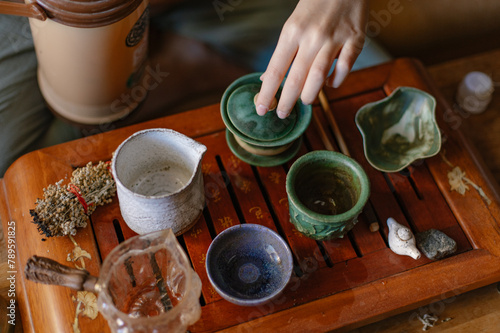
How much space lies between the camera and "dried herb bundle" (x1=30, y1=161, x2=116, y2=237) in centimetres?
97

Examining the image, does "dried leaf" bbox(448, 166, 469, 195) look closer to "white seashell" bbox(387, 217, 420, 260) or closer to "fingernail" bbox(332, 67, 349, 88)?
"white seashell" bbox(387, 217, 420, 260)

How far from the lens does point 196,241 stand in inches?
39.4

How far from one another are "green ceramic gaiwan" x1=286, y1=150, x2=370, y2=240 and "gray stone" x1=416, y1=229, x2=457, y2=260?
160 millimetres

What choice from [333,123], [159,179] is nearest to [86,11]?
[159,179]

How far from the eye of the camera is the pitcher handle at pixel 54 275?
0.77 m

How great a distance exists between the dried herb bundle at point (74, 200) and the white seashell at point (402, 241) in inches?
22.4

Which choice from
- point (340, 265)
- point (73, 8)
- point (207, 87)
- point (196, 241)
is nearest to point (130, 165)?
point (196, 241)

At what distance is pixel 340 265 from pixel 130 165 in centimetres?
45

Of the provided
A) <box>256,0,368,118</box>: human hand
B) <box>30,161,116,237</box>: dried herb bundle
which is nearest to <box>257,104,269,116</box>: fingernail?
<box>256,0,368,118</box>: human hand

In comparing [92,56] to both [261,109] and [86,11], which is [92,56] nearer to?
[86,11]

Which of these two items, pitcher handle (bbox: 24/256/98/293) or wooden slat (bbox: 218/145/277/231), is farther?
wooden slat (bbox: 218/145/277/231)

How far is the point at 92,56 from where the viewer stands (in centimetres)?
110

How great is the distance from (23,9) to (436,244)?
36.6 inches

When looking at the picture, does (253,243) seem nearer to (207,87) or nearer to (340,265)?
(340,265)
